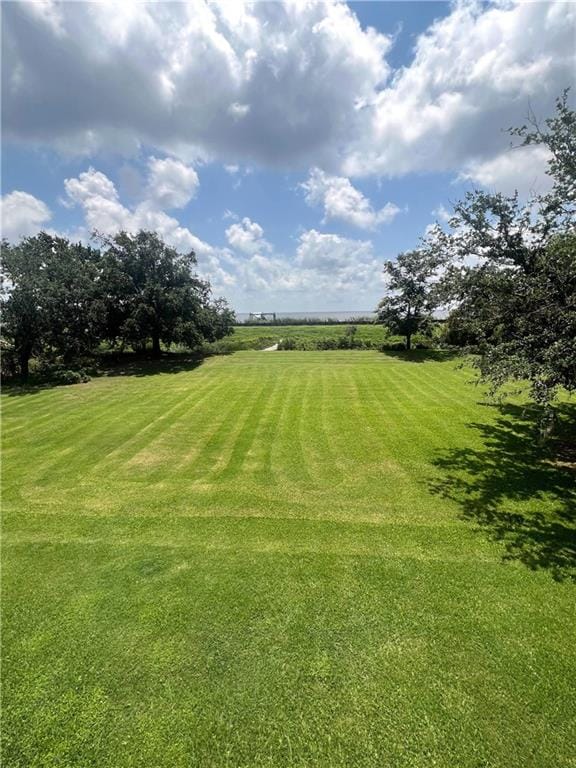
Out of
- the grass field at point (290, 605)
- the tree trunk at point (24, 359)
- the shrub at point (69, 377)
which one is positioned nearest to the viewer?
the grass field at point (290, 605)

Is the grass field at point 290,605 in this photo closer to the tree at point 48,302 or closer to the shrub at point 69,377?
the shrub at point 69,377

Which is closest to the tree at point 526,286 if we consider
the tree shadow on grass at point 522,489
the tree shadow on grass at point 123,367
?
the tree shadow on grass at point 522,489

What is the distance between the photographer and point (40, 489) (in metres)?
7.84

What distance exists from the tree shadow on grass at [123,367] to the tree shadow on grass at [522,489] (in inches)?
731

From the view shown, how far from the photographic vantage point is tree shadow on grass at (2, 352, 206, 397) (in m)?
19.2

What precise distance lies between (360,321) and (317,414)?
56.1 meters

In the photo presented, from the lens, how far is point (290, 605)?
4562 millimetres

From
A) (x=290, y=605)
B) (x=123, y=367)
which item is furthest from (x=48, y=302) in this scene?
(x=290, y=605)

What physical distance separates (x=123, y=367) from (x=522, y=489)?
79.9 ft

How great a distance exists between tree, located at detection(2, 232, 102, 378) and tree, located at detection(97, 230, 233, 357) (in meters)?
1.52

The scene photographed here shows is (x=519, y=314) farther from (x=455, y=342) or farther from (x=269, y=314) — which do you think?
(x=269, y=314)

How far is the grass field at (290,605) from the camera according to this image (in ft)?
10.4

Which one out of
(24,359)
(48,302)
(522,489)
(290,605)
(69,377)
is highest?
(48,302)

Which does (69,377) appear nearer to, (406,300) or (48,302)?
(48,302)
